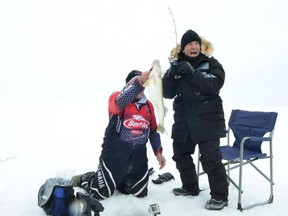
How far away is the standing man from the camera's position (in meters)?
3.86

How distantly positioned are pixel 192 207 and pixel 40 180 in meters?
2.58

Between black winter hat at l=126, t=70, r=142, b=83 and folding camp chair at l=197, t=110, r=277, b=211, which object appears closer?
folding camp chair at l=197, t=110, r=277, b=211

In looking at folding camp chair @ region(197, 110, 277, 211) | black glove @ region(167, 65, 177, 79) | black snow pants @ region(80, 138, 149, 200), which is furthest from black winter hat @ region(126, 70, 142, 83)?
folding camp chair @ region(197, 110, 277, 211)

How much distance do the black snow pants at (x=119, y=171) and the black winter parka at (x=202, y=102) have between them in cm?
64

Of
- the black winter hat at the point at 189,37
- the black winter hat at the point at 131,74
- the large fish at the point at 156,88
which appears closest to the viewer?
the large fish at the point at 156,88

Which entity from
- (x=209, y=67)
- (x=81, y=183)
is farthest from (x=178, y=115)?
(x=81, y=183)

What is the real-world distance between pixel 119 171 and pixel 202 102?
4.60ft

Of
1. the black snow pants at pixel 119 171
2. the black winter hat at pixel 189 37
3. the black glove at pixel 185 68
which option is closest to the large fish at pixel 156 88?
the black glove at pixel 185 68

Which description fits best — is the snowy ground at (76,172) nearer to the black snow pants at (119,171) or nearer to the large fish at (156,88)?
the black snow pants at (119,171)

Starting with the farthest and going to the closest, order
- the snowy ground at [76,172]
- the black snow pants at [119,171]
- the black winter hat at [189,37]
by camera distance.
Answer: the black snow pants at [119,171] < the black winter hat at [189,37] < the snowy ground at [76,172]

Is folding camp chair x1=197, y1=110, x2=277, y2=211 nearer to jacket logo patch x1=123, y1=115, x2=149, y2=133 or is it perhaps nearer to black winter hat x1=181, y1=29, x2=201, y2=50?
jacket logo patch x1=123, y1=115, x2=149, y2=133

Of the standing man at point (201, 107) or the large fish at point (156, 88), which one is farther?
the standing man at point (201, 107)

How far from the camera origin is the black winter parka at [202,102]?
381 cm

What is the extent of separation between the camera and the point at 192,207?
4.00 m
